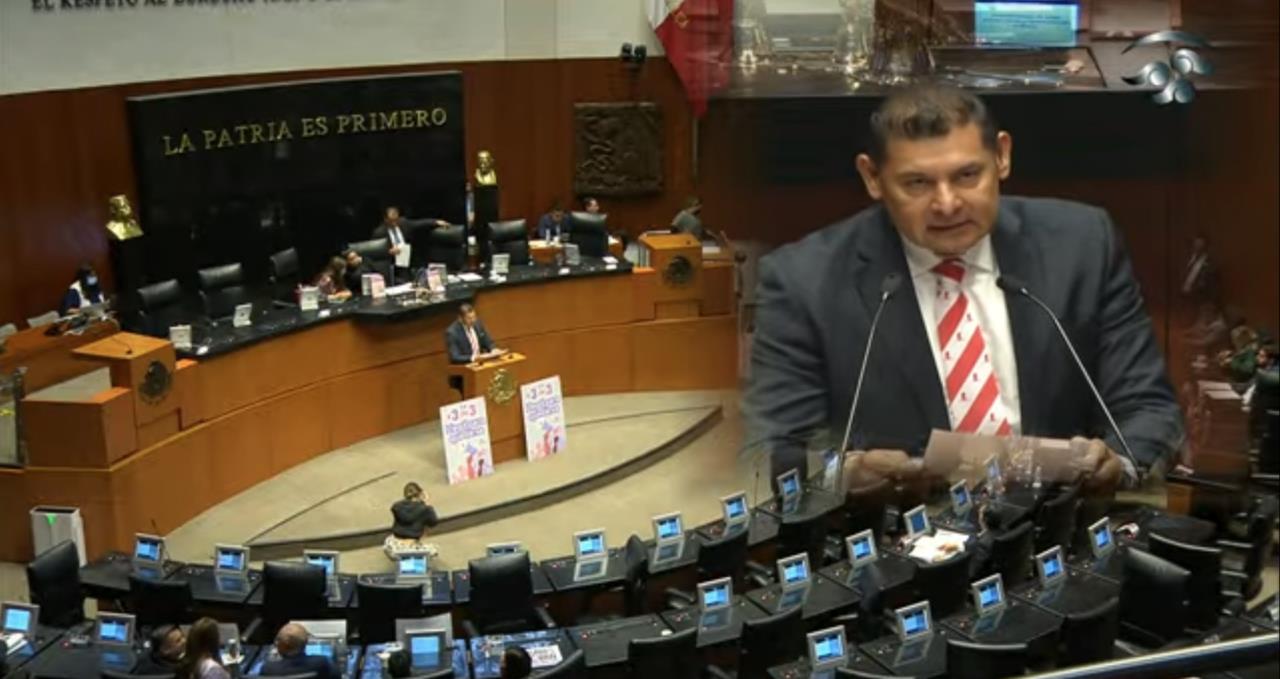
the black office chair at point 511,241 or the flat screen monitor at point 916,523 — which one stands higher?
the black office chair at point 511,241

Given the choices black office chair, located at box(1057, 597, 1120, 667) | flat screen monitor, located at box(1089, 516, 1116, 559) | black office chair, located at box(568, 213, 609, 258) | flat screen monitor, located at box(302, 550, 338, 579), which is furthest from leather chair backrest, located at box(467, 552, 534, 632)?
black office chair, located at box(568, 213, 609, 258)

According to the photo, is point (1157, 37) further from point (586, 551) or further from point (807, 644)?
point (586, 551)

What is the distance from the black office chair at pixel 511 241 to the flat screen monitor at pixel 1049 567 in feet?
20.9

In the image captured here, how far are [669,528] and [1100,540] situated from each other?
2.37 metres

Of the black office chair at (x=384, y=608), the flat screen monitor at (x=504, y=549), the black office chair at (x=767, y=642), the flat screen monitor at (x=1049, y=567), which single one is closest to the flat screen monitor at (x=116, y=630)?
the black office chair at (x=384, y=608)

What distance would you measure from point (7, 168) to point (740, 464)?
9972 mm

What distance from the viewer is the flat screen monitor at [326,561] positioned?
8.64 m

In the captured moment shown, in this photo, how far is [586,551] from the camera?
899 cm

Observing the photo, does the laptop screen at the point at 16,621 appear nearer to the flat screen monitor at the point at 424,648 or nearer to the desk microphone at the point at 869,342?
the flat screen monitor at the point at 424,648

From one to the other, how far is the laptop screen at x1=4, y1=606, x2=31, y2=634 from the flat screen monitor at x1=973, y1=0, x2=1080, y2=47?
255 inches

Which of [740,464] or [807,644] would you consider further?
[807,644]

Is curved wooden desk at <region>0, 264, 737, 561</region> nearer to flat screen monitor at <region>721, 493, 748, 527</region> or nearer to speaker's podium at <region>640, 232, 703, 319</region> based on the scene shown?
speaker's podium at <region>640, 232, 703, 319</region>

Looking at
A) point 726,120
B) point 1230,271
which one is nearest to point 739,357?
point 726,120

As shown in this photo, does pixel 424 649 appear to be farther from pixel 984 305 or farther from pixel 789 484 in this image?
pixel 984 305
